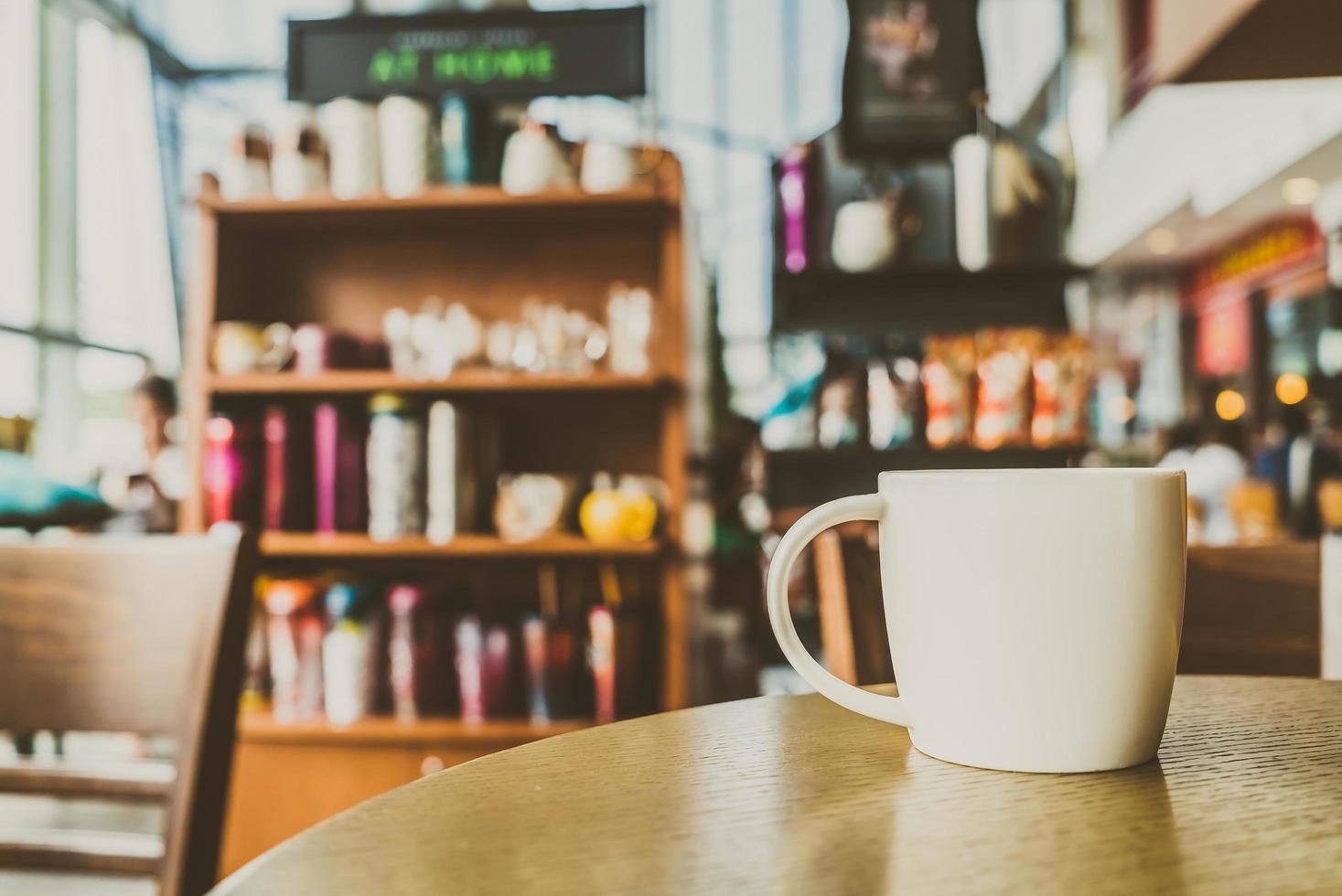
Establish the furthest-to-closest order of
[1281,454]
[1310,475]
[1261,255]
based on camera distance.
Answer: [1261,255]
[1281,454]
[1310,475]

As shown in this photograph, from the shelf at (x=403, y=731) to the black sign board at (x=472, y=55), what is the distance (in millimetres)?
1367

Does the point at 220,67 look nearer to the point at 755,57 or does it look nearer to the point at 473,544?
the point at 755,57

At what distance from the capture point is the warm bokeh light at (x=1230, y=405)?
6.27m

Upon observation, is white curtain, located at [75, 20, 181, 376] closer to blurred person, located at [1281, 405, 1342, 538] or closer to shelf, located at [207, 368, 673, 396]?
shelf, located at [207, 368, 673, 396]

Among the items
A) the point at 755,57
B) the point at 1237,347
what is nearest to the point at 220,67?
the point at 755,57

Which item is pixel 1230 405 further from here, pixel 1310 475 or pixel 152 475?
pixel 152 475

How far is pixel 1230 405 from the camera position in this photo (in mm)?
6320

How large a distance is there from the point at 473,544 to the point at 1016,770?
1819 millimetres

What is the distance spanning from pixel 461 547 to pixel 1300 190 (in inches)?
188

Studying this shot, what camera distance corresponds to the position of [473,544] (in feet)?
7.06

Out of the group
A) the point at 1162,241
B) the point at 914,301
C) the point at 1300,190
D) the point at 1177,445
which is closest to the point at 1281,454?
the point at 1177,445

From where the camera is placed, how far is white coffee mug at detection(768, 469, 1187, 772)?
418 millimetres

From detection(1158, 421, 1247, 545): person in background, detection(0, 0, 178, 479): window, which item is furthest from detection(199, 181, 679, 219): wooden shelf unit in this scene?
detection(1158, 421, 1247, 545): person in background

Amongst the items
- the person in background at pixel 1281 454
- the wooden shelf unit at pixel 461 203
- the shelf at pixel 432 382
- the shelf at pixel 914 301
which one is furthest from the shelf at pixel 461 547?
the person in background at pixel 1281 454
